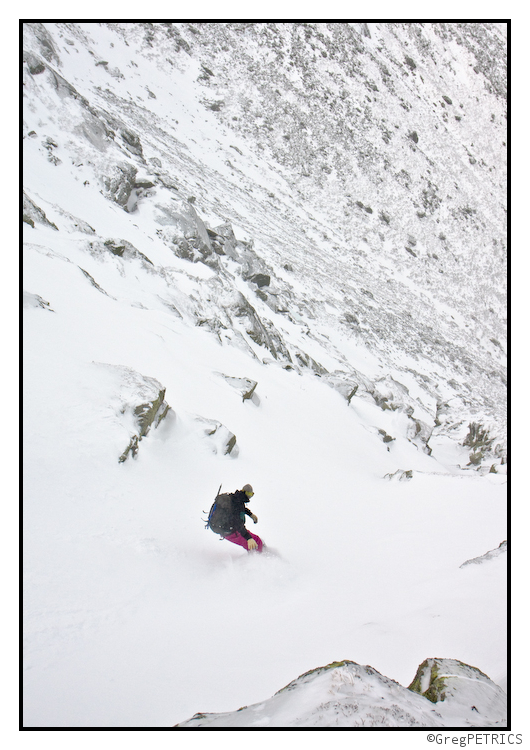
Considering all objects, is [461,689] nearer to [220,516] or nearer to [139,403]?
[220,516]

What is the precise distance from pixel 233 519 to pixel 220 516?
0.17 metres

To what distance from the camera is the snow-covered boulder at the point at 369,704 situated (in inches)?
88.7

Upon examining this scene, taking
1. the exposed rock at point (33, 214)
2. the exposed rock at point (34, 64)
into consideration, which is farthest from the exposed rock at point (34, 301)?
the exposed rock at point (34, 64)

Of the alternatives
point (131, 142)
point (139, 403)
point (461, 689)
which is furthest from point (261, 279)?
point (461, 689)

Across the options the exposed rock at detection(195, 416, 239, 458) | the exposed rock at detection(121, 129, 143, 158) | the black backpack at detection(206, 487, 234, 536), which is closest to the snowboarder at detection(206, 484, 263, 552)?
the black backpack at detection(206, 487, 234, 536)

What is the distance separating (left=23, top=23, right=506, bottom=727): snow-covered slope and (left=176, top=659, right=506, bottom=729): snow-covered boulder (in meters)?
0.35

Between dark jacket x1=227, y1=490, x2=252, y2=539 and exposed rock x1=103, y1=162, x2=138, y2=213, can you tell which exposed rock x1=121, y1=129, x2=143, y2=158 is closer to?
exposed rock x1=103, y1=162, x2=138, y2=213

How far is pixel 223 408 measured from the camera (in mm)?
7941

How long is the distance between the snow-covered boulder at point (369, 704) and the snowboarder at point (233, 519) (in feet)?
6.50

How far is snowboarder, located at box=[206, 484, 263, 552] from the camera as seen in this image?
14.4ft

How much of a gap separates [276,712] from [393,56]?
53.5 metres

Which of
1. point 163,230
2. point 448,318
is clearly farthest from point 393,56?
point 163,230
